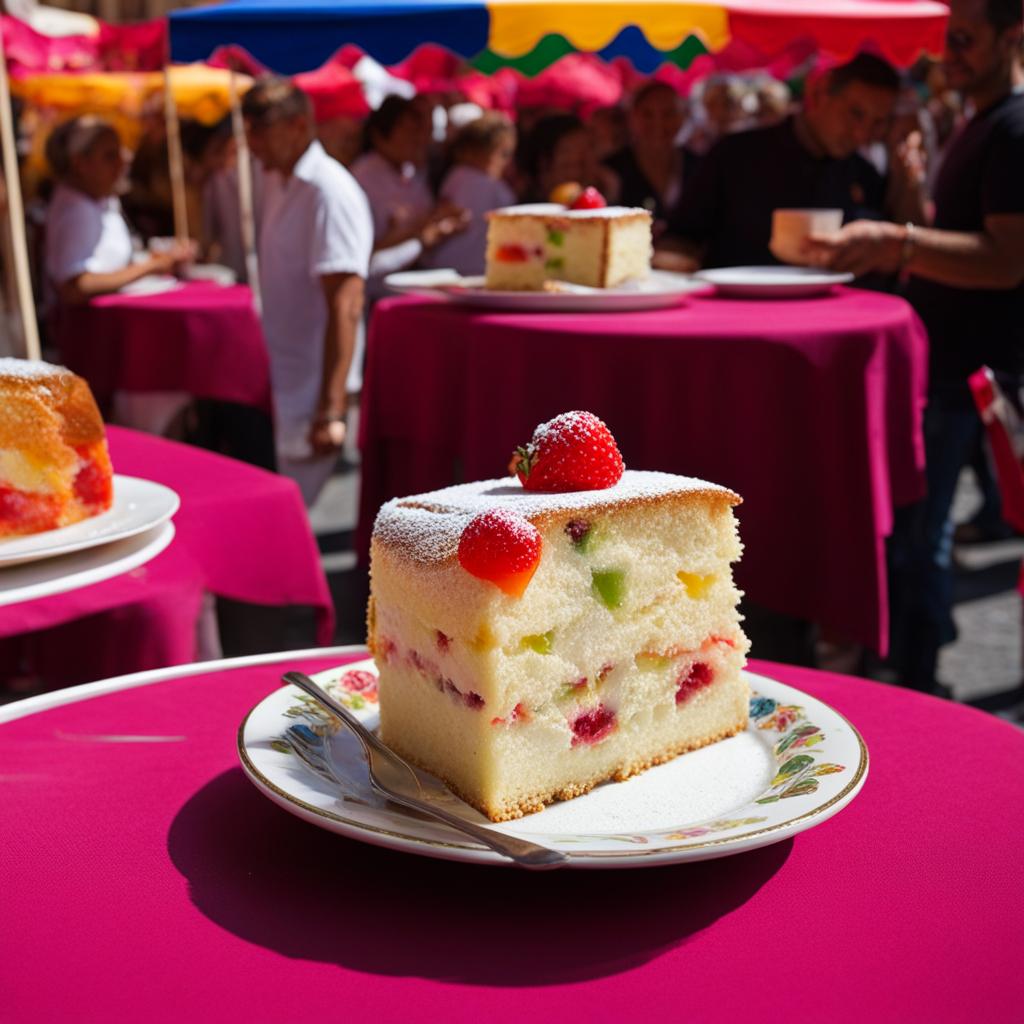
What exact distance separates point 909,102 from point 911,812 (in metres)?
7.23

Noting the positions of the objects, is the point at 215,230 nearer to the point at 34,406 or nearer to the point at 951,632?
the point at 951,632

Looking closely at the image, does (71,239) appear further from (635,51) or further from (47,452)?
(47,452)

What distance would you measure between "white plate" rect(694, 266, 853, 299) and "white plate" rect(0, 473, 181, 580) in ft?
7.52

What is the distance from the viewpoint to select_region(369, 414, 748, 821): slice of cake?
3.51 feet

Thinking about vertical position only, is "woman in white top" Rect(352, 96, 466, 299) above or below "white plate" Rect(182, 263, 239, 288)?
above

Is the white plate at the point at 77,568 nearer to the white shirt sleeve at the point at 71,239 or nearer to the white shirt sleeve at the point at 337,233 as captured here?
the white shirt sleeve at the point at 337,233

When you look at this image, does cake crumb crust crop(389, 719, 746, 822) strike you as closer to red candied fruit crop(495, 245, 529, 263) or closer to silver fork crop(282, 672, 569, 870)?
silver fork crop(282, 672, 569, 870)

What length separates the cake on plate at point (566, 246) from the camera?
3746 mm

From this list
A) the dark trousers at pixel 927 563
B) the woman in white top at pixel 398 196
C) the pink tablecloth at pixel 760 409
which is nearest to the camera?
the pink tablecloth at pixel 760 409

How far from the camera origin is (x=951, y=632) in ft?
14.9

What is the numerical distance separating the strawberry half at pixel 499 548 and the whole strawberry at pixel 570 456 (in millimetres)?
139

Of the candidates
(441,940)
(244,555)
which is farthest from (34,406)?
(441,940)

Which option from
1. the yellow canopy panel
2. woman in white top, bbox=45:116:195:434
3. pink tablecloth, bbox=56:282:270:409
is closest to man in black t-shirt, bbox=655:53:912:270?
pink tablecloth, bbox=56:282:270:409

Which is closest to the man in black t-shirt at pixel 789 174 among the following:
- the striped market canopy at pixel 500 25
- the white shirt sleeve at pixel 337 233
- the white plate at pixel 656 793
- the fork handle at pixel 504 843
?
the white shirt sleeve at pixel 337 233
